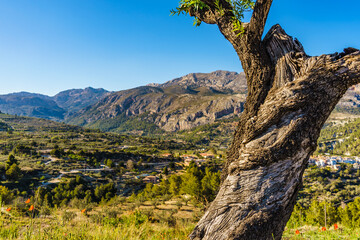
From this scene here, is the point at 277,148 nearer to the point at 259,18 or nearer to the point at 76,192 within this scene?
the point at 259,18

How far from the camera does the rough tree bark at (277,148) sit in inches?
81.7

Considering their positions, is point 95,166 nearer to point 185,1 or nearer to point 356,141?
point 185,1

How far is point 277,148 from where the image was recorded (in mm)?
2084

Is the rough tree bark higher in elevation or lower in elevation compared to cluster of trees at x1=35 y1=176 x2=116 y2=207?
higher

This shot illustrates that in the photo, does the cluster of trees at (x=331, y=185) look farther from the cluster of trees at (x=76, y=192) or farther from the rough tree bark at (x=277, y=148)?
the rough tree bark at (x=277, y=148)

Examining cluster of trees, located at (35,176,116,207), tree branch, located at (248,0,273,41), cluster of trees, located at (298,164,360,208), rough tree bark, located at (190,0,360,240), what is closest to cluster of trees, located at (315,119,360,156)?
cluster of trees, located at (298,164,360,208)

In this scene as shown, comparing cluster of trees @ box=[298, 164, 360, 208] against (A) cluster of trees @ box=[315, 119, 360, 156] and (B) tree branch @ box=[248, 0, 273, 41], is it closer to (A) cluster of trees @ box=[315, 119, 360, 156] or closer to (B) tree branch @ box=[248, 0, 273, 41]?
(B) tree branch @ box=[248, 0, 273, 41]

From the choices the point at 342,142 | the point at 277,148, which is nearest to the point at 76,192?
the point at 277,148

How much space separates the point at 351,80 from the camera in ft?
6.88

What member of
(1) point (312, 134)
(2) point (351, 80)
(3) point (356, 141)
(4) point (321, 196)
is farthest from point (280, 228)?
(3) point (356, 141)

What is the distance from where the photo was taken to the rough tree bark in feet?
6.81

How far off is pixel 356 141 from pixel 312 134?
624 ft

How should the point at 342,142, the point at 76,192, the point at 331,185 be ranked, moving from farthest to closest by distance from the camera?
the point at 342,142, the point at 331,185, the point at 76,192

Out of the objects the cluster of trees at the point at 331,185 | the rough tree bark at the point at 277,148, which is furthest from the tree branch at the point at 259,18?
the cluster of trees at the point at 331,185
